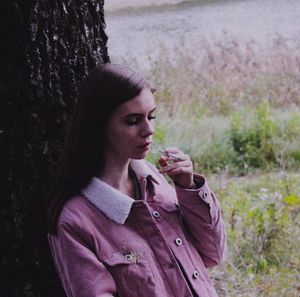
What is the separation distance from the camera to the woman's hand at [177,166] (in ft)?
5.64

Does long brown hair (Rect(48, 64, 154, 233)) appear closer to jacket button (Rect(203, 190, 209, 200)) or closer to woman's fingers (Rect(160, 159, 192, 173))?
woman's fingers (Rect(160, 159, 192, 173))

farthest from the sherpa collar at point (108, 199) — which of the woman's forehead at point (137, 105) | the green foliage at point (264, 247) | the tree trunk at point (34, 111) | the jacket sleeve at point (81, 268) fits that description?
the green foliage at point (264, 247)

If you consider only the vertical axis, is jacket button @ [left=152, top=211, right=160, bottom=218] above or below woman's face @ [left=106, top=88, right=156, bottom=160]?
below

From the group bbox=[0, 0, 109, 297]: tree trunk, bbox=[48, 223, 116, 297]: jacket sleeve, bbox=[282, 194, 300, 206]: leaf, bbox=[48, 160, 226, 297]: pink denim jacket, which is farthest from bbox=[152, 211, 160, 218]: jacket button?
bbox=[282, 194, 300, 206]: leaf

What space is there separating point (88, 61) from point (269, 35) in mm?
6378

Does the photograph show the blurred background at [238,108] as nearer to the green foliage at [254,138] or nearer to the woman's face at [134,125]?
the green foliage at [254,138]

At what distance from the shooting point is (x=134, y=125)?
65.4 inches

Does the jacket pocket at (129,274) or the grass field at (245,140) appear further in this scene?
the grass field at (245,140)

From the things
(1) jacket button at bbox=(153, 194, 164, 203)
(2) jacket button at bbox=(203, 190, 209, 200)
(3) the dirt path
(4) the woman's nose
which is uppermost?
(4) the woman's nose

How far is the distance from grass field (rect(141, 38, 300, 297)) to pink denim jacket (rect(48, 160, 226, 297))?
154cm

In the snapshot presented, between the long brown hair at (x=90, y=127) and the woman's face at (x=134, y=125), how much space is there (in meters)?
0.02

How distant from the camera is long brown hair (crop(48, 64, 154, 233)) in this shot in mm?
1654

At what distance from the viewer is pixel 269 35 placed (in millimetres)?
8203

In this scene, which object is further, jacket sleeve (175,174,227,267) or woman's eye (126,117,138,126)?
jacket sleeve (175,174,227,267)
